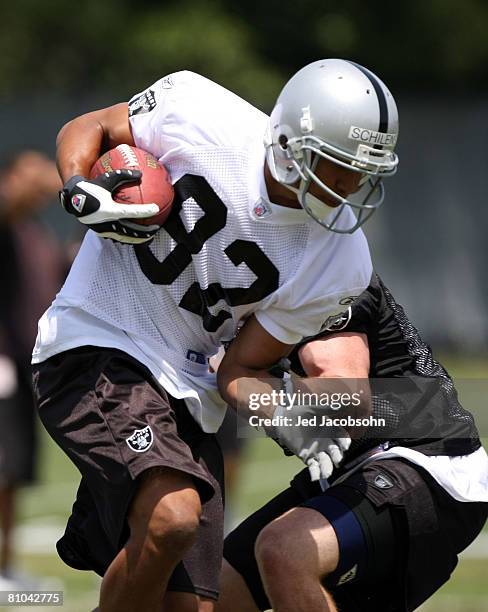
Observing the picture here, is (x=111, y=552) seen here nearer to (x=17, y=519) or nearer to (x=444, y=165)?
(x=17, y=519)

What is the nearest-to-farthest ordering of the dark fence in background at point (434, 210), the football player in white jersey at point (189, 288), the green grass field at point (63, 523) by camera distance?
the football player in white jersey at point (189, 288) → the green grass field at point (63, 523) → the dark fence in background at point (434, 210)

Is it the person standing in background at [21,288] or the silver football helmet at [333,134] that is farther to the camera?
the person standing in background at [21,288]

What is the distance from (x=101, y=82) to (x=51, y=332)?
15935mm

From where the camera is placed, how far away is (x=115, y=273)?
173 inches

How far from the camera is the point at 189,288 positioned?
4.32m

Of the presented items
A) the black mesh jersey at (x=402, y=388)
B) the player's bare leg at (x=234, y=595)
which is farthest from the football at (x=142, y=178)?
the player's bare leg at (x=234, y=595)

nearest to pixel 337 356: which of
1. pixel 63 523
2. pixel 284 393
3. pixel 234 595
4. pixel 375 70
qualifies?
pixel 284 393

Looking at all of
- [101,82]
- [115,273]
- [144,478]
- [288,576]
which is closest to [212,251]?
[115,273]

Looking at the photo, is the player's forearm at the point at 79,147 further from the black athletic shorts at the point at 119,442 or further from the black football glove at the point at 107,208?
the black athletic shorts at the point at 119,442

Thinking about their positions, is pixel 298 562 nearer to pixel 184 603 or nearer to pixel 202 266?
pixel 184 603

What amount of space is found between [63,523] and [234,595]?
319cm

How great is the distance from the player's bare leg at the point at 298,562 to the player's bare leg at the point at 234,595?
0.44 m

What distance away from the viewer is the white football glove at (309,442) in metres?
4.30

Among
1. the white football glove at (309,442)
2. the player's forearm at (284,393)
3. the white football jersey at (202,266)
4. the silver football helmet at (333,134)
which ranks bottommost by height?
the white football glove at (309,442)
